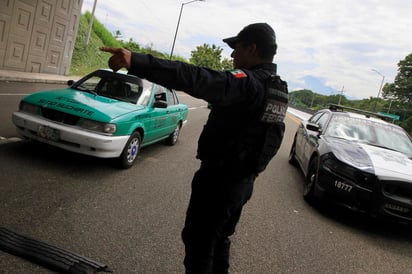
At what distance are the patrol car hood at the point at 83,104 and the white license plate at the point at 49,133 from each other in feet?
0.98

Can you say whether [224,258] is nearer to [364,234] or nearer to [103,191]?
[103,191]

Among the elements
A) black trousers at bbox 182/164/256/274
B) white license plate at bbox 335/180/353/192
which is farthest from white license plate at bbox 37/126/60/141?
white license plate at bbox 335/180/353/192

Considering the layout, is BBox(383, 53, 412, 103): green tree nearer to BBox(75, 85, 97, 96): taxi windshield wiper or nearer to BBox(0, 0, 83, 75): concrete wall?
BBox(0, 0, 83, 75): concrete wall

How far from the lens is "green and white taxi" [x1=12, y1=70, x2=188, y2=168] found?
4.73 meters

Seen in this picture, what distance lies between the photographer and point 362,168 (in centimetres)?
471

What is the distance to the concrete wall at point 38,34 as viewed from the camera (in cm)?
1516

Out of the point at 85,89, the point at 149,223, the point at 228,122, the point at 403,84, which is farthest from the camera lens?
the point at 403,84

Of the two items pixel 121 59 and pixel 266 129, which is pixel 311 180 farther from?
pixel 121 59

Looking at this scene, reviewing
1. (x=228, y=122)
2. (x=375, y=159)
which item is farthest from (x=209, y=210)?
(x=375, y=159)

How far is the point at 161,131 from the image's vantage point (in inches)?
272

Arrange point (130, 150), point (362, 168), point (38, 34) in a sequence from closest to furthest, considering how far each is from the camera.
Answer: point (362, 168) → point (130, 150) → point (38, 34)

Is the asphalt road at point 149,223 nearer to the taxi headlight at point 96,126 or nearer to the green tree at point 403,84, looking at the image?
the taxi headlight at point 96,126

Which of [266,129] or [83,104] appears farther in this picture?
[83,104]

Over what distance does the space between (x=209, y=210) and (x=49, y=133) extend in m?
3.40
